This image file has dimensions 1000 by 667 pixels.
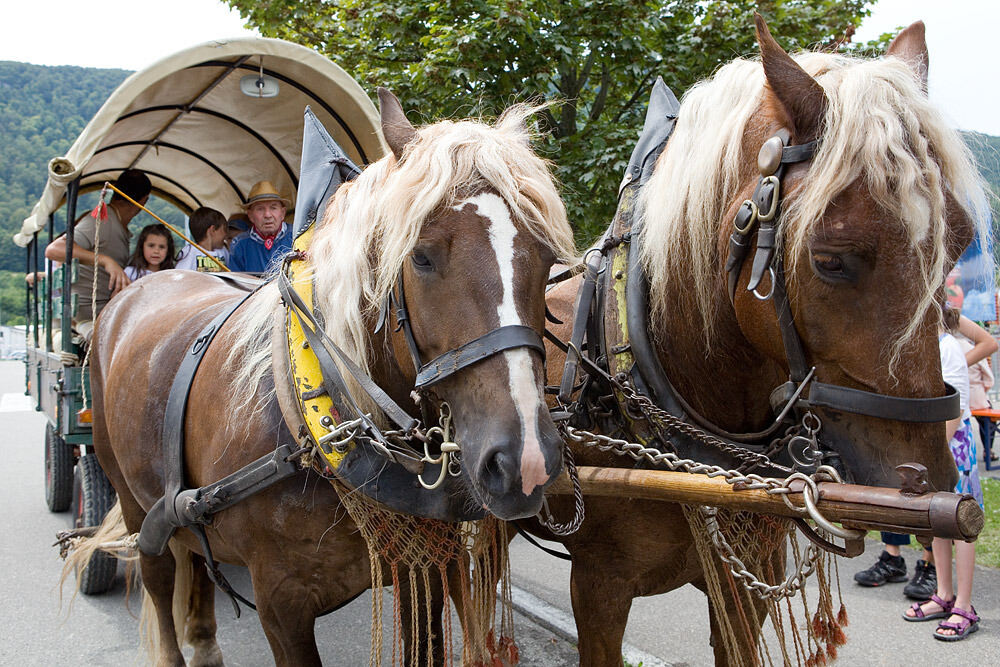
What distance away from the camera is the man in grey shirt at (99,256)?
4.20 meters

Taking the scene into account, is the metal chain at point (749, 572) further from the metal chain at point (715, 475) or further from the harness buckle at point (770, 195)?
the harness buckle at point (770, 195)

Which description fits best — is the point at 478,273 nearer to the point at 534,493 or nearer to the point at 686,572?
the point at 534,493

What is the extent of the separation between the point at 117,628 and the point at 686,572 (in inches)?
131

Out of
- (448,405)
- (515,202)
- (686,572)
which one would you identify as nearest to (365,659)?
(686,572)

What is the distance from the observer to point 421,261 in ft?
5.43

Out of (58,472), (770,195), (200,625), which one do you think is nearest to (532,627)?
(200,625)

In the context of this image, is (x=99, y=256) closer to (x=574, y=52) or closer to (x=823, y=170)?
(x=574, y=52)

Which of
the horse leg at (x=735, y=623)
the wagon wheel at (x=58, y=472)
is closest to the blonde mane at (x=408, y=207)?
the horse leg at (x=735, y=623)

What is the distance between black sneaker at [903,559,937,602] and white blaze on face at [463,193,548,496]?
3769 millimetres

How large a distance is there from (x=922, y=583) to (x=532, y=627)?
7.30 feet

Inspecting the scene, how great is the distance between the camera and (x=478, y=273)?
1.60m

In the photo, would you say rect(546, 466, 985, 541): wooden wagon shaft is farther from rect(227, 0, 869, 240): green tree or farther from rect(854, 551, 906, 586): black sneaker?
rect(227, 0, 869, 240): green tree

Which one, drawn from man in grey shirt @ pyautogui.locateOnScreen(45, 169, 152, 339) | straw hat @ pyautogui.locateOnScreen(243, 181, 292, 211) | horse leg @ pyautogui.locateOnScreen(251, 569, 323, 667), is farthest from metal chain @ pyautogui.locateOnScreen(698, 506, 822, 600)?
man in grey shirt @ pyautogui.locateOnScreen(45, 169, 152, 339)

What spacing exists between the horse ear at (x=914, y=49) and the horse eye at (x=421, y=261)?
3.85 ft
